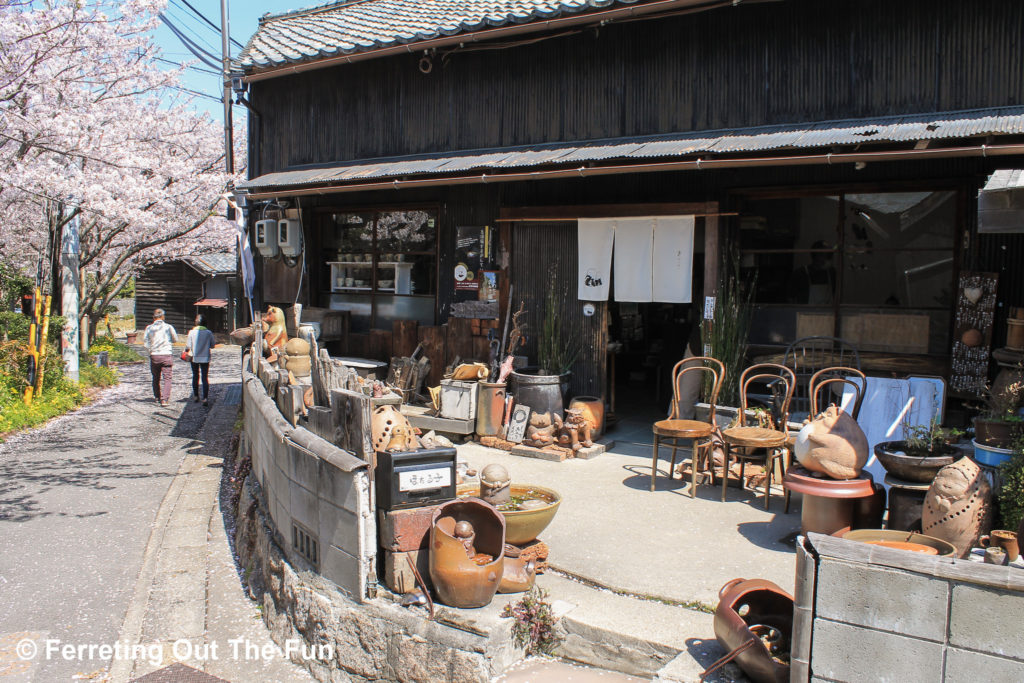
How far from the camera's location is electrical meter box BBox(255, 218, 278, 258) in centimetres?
1334

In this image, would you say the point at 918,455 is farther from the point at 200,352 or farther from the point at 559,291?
the point at 200,352

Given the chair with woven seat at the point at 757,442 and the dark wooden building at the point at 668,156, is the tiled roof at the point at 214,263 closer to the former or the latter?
the dark wooden building at the point at 668,156

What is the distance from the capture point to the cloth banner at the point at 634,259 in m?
9.58

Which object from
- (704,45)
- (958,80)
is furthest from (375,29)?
(958,80)

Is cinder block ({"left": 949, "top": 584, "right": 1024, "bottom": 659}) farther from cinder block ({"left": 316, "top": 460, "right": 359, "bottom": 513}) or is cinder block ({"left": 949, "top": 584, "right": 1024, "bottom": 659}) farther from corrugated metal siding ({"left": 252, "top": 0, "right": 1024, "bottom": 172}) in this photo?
corrugated metal siding ({"left": 252, "top": 0, "right": 1024, "bottom": 172})

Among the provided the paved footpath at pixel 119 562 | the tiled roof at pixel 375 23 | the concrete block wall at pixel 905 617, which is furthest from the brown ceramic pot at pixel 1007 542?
the tiled roof at pixel 375 23

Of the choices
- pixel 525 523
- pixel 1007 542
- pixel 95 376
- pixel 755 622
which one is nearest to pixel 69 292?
pixel 95 376

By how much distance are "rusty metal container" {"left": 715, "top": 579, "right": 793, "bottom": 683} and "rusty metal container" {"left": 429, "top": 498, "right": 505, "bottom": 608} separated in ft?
4.82

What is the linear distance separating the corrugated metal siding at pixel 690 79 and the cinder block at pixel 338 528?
261 inches

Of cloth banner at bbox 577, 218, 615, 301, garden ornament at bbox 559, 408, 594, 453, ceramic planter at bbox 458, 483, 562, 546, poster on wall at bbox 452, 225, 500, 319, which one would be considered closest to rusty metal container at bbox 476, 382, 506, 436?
garden ornament at bbox 559, 408, 594, 453

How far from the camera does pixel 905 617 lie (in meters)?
3.50

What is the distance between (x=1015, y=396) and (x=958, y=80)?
388cm

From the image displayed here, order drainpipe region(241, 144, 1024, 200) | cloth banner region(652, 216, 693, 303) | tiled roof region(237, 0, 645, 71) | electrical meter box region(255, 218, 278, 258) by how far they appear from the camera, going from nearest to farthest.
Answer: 1. drainpipe region(241, 144, 1024, 200)
2. cloth banner region(652, 216, 693, 303)
3. tiled roof region(237, 0, 645, 71)
4. electrical meter box region(255, 218, 278, 258)

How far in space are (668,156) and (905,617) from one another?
232 inches
